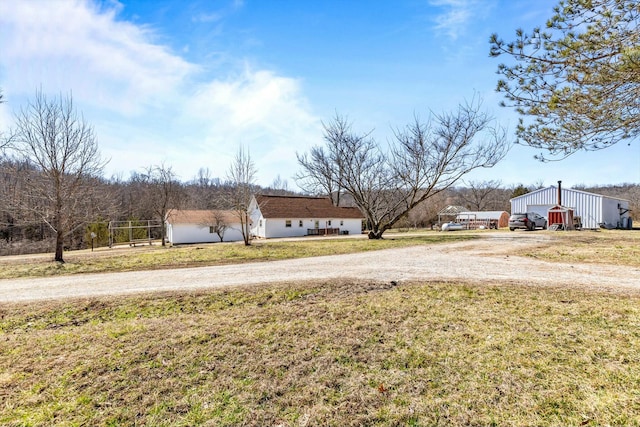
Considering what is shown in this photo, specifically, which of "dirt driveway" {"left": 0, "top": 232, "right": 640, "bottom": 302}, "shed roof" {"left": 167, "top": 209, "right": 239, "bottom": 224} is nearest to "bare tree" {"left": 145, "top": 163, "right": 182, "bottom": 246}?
"shed roof" {"left": 167, "top": 209, "right": 239, "bottom": 224}

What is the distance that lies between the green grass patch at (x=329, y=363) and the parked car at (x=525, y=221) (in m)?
25.9

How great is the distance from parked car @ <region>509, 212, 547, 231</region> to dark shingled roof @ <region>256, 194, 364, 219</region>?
16.1 meters

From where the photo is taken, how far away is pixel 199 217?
1346 inches

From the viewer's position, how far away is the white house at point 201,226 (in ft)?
107

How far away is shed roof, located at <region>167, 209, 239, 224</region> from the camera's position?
33.0 meters

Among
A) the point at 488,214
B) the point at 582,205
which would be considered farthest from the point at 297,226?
the point at 582,205

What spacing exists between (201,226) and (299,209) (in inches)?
409

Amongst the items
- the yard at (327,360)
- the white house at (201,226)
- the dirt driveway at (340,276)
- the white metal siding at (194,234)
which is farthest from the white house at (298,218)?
the yard at (327,360)

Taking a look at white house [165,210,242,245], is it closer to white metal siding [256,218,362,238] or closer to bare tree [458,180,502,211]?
white metal siding [256,218,362,238]

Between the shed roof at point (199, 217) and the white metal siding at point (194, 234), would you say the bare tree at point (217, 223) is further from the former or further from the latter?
the white metal siding at point (194, 234)

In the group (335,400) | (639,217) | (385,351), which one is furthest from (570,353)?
(639,217)

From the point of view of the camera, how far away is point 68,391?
11.8 ft

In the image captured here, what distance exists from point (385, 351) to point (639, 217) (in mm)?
62153

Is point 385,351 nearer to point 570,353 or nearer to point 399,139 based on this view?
point 570,353
